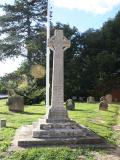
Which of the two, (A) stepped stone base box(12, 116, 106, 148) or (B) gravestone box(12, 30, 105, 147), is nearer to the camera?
(A) stepped stone base box(12, 116, 106, 148)

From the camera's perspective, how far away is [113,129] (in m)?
14.7

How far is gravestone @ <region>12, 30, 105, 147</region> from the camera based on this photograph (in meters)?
11.0

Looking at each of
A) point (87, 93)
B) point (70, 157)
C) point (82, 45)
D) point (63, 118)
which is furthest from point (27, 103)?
point (70, 157)


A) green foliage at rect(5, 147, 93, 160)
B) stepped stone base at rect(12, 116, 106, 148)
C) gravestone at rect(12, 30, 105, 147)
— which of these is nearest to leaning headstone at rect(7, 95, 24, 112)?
gravestone at rect(12, 30, 105, 147)

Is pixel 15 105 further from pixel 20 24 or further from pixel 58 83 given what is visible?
pixel 20 24

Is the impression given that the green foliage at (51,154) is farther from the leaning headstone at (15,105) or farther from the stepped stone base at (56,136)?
the leaning headstone at (15,105)

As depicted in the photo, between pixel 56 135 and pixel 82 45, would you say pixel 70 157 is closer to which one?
pixel 56 135

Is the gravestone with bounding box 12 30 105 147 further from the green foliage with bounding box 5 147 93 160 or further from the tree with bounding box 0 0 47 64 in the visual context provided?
the tree with bounding box 0 0 47 64

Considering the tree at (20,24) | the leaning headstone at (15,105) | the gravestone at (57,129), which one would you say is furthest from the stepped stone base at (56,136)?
the tree at (20,24)

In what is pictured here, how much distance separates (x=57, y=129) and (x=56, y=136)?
0.90 ft

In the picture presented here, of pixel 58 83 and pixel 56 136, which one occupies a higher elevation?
pixel 58 83

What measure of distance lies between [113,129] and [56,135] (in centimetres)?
387

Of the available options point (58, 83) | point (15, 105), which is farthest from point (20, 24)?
point (58, 83)

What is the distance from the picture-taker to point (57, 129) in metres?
11.6
